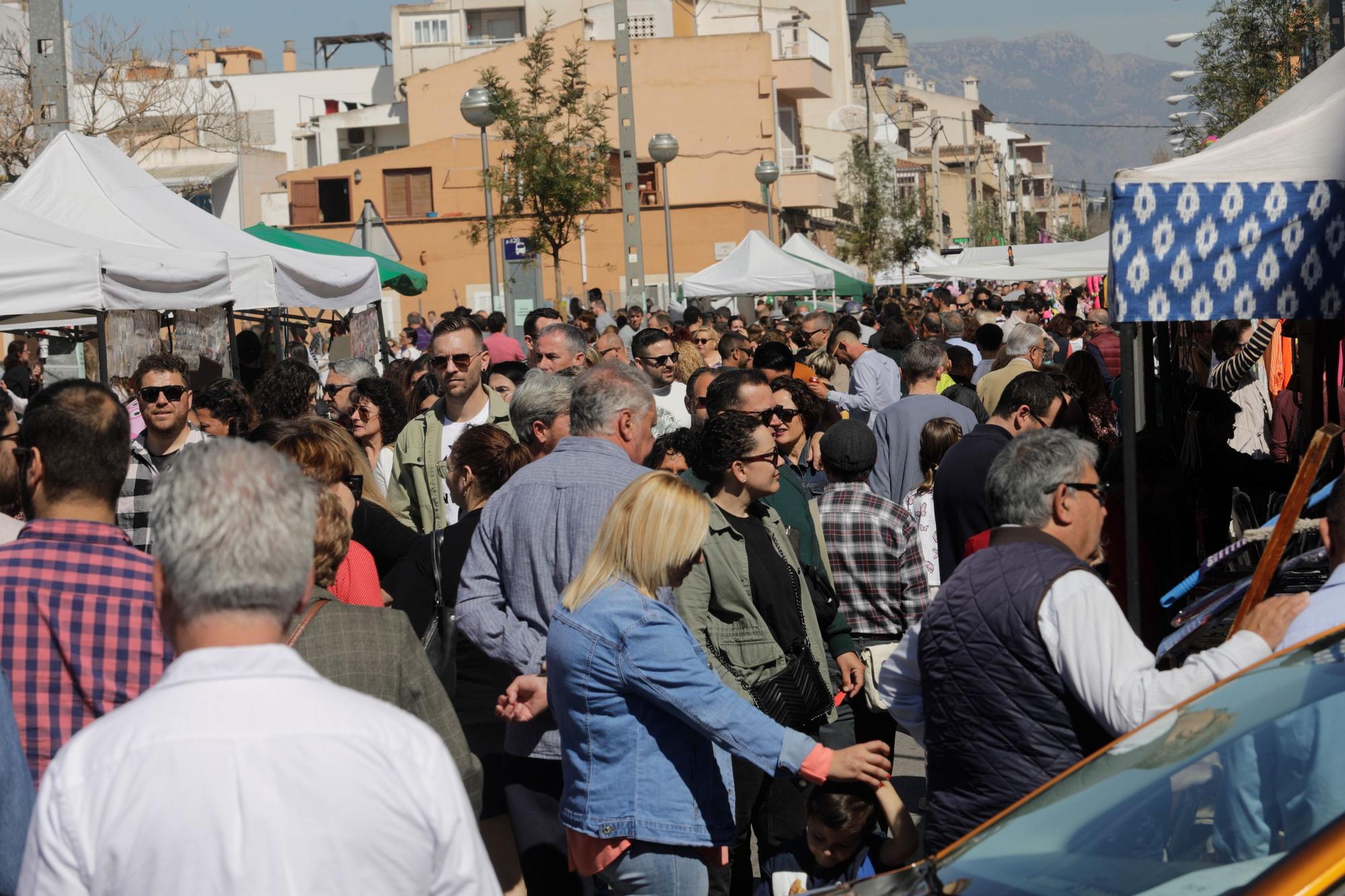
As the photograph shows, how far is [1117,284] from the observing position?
18.7 ft

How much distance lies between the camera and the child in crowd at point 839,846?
4.29 metres

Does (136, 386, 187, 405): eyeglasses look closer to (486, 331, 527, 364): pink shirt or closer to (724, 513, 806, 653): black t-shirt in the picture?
(724, 513, 806, 653): black t-shirt

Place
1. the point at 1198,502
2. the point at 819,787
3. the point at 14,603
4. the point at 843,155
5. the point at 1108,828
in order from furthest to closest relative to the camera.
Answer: the point at 843,155
the point at 1198,502
the point at 819,787
the point at 14,603
the point at 1108,828

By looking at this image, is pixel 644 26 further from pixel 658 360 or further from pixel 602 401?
pixel 602 401

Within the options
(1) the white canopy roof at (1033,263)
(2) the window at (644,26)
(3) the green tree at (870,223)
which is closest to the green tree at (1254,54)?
(1) the white canopy roof at (1033,263)

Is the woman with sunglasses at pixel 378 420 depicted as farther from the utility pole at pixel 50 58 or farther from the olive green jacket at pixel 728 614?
the utility pole at pixel 50 58

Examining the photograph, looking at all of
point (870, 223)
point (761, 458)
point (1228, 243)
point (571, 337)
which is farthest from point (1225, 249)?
point (870, 223)

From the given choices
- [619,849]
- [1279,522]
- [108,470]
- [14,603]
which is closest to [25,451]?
[108,470]

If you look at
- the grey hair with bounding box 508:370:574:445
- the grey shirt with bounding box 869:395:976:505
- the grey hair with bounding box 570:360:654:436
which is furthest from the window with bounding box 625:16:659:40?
the grey hair with bounding box 570:360:654:436

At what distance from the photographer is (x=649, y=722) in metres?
4.02

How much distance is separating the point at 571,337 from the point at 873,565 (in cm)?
317

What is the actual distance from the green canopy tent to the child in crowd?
10811 mm

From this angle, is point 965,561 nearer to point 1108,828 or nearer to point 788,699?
point 1108,828

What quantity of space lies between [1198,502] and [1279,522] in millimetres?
4218
